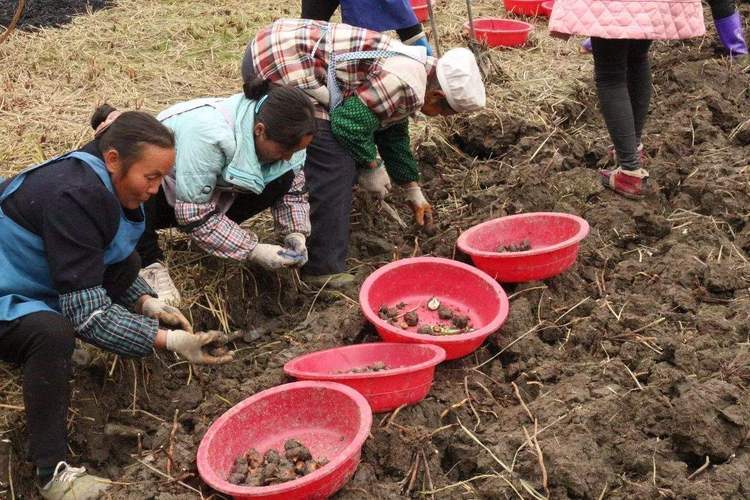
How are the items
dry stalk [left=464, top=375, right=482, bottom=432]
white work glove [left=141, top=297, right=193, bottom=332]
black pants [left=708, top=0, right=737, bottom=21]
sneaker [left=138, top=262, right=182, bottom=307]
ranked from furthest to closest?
black pants [left=708, top=0, right=737, bottom=21]
sneaker [left=138, top=262, right=182, bottom=307]
white work glove [left=141, top=297, right=193, bottom=332]
dry stalk [left=464, top=375, right=482, bottom=432]

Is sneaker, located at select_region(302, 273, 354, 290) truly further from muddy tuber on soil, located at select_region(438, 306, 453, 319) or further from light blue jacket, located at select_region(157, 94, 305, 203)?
light blue jacket, located at select_region(157, 94, 305, 203)

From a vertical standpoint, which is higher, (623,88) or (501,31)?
(623,88)

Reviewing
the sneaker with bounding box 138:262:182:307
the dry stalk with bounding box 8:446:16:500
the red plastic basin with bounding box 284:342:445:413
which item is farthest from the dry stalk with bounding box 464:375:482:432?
the dry stalk with bounding box 8:446:16:500

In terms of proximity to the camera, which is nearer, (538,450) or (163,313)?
(538,450)

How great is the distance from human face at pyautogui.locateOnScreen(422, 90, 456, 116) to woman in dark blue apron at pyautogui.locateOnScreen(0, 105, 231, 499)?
4.74 feet

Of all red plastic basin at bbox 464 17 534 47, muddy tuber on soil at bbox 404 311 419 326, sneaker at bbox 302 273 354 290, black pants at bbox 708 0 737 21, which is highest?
black pants at bbox 708 0 737 21

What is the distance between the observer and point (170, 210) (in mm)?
3508

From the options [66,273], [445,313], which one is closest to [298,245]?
[445,313]

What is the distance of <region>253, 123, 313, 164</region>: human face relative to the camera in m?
3.24

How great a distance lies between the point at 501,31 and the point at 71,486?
516 cm

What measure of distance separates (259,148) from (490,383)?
1308 millimetres

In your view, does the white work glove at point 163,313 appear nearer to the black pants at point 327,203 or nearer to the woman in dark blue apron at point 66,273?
the woman in dark blue apron at point 66,273

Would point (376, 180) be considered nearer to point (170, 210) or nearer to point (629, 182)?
point (170, 210)

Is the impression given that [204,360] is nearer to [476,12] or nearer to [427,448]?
[427,448]
